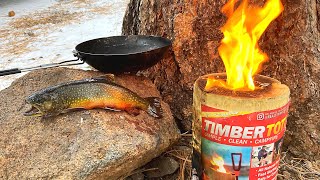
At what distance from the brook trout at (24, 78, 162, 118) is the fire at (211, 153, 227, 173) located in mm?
547

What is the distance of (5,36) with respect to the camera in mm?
7305

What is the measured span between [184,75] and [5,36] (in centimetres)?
562

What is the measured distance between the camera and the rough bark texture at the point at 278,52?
8.22ft

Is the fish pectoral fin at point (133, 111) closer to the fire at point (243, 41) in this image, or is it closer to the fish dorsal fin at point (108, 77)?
the fish dorsal fin at point (108, 77)

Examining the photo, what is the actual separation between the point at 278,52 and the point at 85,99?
132cm

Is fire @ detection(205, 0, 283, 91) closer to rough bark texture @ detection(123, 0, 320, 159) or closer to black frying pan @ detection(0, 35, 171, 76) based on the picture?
rough bark texture @ detection(123, 0, 320, 159)

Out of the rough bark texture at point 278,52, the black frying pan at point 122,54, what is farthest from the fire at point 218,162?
the rough bark texture at point 278,52

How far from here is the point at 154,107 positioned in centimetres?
235

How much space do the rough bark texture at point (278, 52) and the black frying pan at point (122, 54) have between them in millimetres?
180

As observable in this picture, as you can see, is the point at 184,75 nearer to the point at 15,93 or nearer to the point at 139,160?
the point at 139,160

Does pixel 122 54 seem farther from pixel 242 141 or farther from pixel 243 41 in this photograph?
pixel 242 141

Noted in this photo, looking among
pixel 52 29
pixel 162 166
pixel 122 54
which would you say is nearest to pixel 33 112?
pixel 122 54

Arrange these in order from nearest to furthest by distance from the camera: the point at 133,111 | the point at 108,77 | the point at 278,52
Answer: the point at 133,111
the point at 108,77
the point at 278,52

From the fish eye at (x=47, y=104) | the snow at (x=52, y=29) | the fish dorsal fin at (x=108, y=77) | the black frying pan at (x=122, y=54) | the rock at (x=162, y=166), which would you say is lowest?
the rock at (x=162, y=166)
